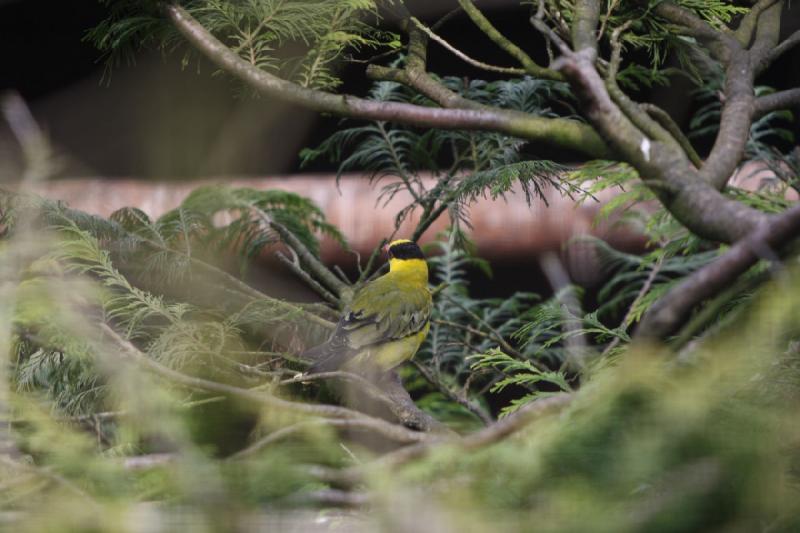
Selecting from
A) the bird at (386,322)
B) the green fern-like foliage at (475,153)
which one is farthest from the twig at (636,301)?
the bird at (386,322)

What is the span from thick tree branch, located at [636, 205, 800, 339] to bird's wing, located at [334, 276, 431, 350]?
929mm

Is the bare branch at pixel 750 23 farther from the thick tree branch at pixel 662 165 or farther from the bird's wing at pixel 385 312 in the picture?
the bird's wing at pixel 385 312

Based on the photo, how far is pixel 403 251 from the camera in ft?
5.91

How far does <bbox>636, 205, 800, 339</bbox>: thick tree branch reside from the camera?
47 cm

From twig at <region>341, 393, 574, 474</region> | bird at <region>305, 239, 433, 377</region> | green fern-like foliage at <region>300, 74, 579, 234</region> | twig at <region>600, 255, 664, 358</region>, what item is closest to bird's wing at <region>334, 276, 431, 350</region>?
bird at <region>305, 239, 433, 377</region>

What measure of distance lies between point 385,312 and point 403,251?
0.15 m

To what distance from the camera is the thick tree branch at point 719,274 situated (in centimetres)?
47

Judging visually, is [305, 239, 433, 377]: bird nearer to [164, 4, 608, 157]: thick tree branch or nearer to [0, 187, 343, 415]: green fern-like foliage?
[0, 187, 343, 415]: green fern-like foliage

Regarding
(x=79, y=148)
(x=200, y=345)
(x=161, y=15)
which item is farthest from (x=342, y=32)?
(x=79, y=148)

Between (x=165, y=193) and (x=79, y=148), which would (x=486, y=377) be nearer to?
(x=165, y=193)

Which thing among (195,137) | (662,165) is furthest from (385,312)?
(662,165)

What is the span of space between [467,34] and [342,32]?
116 centimetres

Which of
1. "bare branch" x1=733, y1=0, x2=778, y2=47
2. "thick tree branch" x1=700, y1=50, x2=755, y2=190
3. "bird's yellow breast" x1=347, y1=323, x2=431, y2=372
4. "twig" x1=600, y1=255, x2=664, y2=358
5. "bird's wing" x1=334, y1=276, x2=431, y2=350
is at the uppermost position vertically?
"bare branch" x1=733, y1=0, x2=778, y2=47

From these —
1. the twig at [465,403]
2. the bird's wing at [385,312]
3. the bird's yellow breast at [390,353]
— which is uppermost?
the twig at [465,403]
